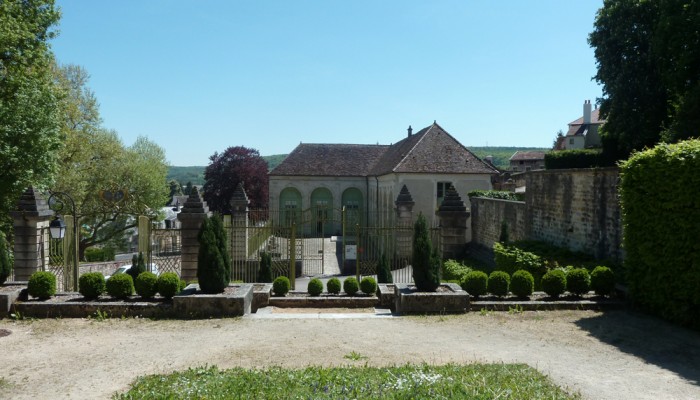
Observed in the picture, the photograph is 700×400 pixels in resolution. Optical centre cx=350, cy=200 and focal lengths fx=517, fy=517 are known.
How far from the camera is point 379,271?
→ 14305 millimetres

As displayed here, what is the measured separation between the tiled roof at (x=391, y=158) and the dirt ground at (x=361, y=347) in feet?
68.8

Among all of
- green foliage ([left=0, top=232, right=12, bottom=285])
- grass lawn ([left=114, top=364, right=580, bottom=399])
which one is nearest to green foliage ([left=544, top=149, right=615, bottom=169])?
grass lawn ([left=114, top=364, right=580, bottom=399])

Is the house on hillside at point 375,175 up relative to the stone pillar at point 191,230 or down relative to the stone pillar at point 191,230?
up

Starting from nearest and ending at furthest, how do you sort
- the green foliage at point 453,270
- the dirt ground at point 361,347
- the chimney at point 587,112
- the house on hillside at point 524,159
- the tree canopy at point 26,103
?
1. the dirt ground at point 361,347
2. the green foliage at point 453,270
3. the tree canopy at point 26,103
4. the chimney at point 587,112
5. the house on hillside at point 524,159

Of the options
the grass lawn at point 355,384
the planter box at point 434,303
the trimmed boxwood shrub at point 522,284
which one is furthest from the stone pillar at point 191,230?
the grass lawn at point 355,384

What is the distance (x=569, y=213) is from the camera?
16.9 metres

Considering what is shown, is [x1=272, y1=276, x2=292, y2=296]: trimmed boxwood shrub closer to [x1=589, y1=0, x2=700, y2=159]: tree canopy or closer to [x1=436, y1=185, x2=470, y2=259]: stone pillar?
[x1=436, y1=185, x2=470, y2=259]: stone pillar

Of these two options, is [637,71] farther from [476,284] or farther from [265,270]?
[265,270]

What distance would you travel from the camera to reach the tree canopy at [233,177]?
162 feet

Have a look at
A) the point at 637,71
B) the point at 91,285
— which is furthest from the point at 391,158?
the point at 91,285

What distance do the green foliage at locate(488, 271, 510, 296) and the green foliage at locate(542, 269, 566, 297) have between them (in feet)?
2.49

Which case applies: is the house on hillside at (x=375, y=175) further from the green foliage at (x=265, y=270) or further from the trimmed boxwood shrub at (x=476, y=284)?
the trimmed boxwood shrub at (x=476, y=284)

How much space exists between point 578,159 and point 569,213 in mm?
14361

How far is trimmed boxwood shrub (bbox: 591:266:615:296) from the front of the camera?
10.4 meters
